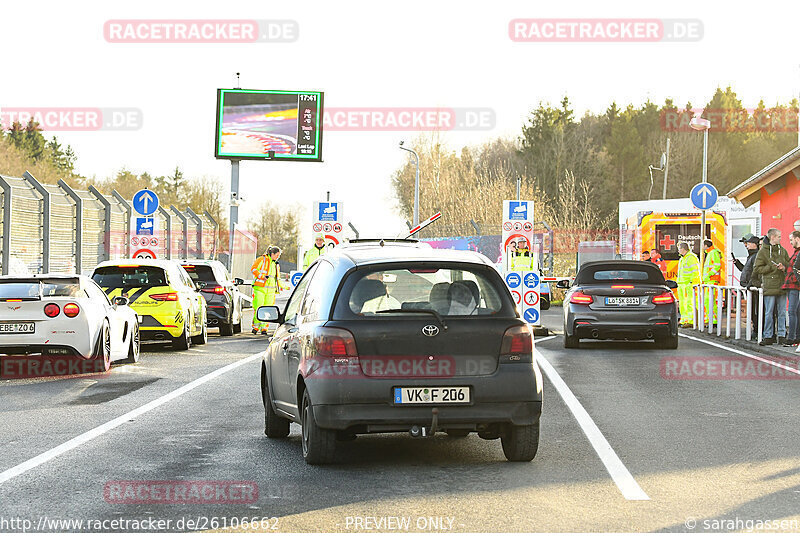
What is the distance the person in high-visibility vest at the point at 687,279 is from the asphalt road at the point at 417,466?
1232 cm

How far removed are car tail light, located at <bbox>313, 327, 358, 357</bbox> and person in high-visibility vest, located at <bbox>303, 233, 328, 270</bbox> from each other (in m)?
16.0

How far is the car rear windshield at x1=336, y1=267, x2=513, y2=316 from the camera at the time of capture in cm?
821

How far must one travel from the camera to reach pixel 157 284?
19.7m

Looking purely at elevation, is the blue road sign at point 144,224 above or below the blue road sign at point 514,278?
above

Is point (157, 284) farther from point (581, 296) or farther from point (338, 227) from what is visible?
point (338, 227)

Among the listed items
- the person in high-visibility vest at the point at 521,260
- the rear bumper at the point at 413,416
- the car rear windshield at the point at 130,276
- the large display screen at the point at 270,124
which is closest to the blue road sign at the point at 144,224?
the car rear windshield at the point at 130,276

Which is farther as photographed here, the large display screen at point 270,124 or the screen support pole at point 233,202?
the large display screen at point 270,124

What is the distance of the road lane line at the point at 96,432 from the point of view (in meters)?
7.98

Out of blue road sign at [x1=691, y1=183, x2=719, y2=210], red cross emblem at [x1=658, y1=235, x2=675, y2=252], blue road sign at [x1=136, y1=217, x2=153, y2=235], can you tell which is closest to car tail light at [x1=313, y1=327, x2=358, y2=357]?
blue road sign at [x1=691, y1=183, x2=719, y2=210]

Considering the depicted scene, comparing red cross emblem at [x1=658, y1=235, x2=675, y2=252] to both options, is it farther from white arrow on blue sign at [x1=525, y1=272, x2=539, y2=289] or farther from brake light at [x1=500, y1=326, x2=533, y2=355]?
brake light at [x1=500, y1=326, x2=533, y2=355]

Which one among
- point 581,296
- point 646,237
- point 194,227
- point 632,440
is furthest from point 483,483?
point 194,227

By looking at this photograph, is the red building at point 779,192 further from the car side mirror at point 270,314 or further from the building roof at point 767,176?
the car side mirror at point 270,314

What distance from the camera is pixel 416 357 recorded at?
8.02 metres

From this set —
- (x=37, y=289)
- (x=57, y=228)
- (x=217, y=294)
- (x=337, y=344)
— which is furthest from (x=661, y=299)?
(x=57, y=228)
